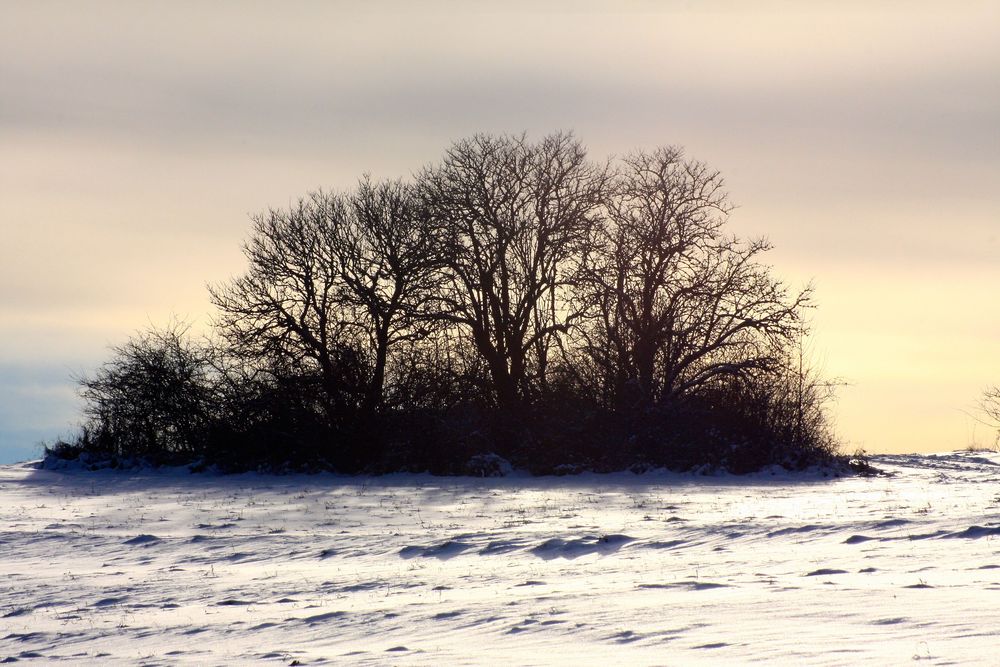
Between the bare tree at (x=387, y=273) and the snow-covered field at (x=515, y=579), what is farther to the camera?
the bare tree at (x=387, y=273)

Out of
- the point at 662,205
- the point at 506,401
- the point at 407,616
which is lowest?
the point at 407,616

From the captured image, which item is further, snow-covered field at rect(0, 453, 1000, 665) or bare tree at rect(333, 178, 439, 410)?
bare tree at rect(333, 178, 439, 410)

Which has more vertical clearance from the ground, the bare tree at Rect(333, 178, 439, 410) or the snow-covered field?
the bare tree at Rect(333, 178, 439, 410)

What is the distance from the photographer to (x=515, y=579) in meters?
10.7

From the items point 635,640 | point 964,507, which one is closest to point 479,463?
point 964,507

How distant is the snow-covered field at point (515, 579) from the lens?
7.14m

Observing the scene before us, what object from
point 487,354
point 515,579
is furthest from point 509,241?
point 515,579

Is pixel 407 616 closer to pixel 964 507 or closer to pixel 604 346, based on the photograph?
pixel 964 507

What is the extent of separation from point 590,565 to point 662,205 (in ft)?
70.1

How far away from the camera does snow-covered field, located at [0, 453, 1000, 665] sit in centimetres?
714

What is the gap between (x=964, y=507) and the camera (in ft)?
47.1

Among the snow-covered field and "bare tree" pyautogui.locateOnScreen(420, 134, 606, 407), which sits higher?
"bare tree" pyautogui.locateOnScreen(420, 134, 606, 407)

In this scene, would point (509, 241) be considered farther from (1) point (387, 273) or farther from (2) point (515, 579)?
(2) point (515, 579)

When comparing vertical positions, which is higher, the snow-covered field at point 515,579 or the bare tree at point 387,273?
the bare tree at point 387,273
